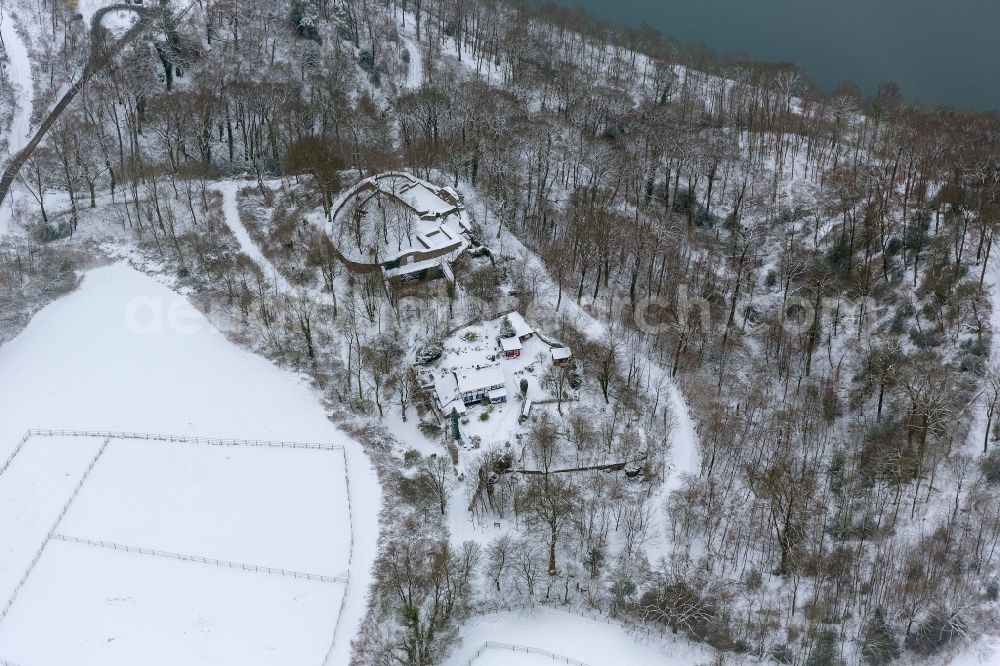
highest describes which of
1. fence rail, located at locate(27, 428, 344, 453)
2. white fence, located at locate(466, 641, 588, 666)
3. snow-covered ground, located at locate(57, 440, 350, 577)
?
fence rail, located at locate(27, 428, 344, 453)

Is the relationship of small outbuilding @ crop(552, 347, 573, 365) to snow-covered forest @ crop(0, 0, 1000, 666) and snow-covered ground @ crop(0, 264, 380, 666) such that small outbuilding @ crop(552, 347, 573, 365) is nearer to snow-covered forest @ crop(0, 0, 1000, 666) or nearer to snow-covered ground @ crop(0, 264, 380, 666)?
snow-covered forest @ crop(0, 0, 1000, 666)

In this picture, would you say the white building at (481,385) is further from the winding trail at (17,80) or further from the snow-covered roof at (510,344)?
the winding trail at (17,80)

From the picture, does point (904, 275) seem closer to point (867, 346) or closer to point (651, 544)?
point (867, 346)

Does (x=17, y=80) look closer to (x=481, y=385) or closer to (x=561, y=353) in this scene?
(x=481, y=385)

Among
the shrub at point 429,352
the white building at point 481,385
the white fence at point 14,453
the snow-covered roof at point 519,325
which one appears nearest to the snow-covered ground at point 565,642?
the white building at point 481,385

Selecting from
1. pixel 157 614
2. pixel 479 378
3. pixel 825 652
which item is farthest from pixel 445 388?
pixel 825 652

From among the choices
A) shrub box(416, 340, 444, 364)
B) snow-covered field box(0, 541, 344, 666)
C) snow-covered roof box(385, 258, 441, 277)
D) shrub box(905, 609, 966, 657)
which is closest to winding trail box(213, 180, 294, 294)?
snow-covered roof box(385, 258, 441, 277)

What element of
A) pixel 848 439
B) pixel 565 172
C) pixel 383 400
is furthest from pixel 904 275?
pixel 383 400
